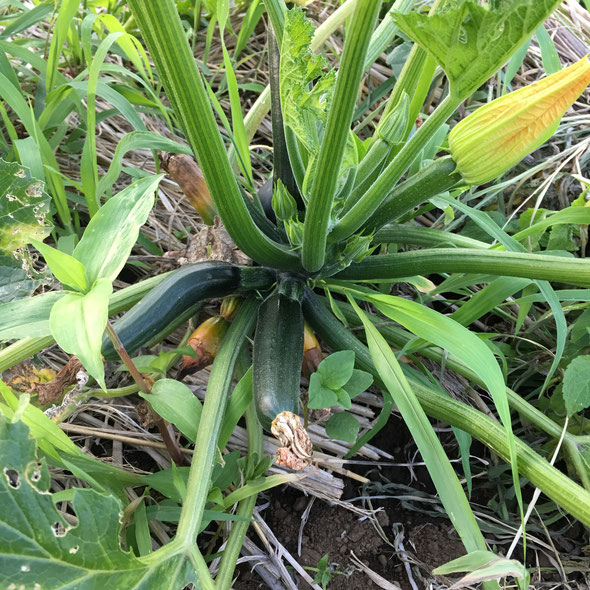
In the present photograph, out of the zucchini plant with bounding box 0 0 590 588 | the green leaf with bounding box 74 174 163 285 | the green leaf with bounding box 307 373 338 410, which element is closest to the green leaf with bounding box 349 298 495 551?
the zucchini plant with bounding box 0 0 590 588

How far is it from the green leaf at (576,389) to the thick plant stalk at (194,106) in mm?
668

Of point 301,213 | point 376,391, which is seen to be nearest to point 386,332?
point 376,391

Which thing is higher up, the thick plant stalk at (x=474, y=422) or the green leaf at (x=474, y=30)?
the green leaf at (x=474, y=30)

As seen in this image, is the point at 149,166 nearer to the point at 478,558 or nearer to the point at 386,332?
the point at 386,332

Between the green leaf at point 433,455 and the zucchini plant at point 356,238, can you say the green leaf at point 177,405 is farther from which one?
the green leaf at point 433,455

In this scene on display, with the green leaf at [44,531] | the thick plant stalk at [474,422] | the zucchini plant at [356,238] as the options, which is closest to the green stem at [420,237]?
the zucchini plant at [356,238]

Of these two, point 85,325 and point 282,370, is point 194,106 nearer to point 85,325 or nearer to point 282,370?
point 85,325

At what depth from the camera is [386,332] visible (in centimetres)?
142

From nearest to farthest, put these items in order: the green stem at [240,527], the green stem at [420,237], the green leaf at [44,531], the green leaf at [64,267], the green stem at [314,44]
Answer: the green leaf at [44,531] < the green leaf at [64,267] < the green stem at [240,527] < the green stem at [420,237] < the green stem at [314,44]

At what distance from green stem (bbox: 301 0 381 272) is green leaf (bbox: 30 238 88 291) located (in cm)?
42

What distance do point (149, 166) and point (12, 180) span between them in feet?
2.59

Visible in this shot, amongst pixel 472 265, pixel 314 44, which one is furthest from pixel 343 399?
pixel 314 44

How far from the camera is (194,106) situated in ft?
3.17

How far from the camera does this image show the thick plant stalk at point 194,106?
0.87m
